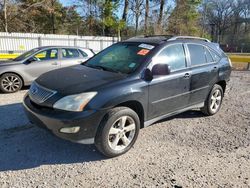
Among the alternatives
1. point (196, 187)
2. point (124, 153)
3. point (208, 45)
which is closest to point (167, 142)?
point (124, 153)

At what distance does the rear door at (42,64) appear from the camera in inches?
283

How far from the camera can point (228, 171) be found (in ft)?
10.4

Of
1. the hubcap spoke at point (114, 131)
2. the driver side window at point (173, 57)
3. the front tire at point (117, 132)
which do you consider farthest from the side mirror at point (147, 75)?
the hubcap spoke at point (114, 131)

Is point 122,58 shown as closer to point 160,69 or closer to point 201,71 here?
point 160,69

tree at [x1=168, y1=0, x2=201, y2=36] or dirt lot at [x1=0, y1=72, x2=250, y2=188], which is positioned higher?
tree at [x1=168, y1=0, x2=201, y2=36]

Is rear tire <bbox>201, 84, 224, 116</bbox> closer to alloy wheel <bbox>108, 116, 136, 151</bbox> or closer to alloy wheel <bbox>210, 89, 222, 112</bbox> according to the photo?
alloy wheel <bbox>210, 89, 222, 112</bbox>

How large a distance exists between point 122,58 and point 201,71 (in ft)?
5.40

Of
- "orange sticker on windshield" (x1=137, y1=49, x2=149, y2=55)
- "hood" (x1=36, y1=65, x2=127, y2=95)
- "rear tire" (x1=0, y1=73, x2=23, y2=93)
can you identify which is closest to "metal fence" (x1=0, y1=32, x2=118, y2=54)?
"rear tire" (x1=0, y1=73, x2=23, y2=93)

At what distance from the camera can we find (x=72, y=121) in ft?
9.78

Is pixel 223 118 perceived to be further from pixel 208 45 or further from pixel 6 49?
pixel 6 49

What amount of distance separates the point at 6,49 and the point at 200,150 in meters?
16.5

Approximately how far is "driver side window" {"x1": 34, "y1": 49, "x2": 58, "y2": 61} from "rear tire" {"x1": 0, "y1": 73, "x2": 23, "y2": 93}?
92 centimetres

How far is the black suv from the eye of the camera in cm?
307

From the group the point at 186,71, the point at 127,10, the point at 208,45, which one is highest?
the point at 127,10
